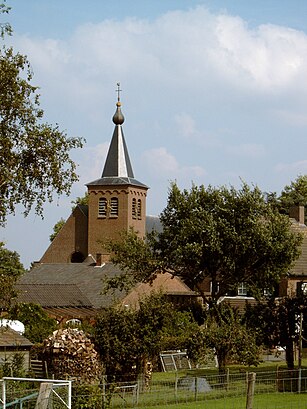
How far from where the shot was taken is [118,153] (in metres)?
95.3

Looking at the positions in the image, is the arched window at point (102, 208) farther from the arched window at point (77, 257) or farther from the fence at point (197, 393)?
the fence at point (197, 393)

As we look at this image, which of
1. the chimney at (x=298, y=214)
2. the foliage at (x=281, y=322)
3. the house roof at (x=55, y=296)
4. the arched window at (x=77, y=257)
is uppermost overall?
the chimney at (x=298, y=214)

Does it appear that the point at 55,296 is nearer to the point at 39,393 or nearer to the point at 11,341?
the point at 11,341

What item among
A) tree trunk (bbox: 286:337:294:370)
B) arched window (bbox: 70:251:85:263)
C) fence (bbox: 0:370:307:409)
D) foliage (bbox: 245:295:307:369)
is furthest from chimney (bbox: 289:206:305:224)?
fence (bbox: 0:370:307:409)

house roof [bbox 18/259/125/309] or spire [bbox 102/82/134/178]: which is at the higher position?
spire [bbox 102/82/134/178]

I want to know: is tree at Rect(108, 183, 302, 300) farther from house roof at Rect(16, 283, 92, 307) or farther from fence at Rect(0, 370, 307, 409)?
fence at Rect(0, 370, 307, 409)

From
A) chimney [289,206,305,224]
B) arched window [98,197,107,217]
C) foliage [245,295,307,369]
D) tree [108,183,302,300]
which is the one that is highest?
arched window [98,197,107,217]

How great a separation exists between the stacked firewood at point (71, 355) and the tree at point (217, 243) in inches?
865

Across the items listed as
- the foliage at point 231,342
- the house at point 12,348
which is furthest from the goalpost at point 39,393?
the foliage at point 231,342

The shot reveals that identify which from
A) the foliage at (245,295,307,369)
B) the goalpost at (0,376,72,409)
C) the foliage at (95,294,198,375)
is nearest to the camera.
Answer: the goalpost at (0,376,72,409)

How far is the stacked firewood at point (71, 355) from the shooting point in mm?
30922

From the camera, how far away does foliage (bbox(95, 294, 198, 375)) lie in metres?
32.1

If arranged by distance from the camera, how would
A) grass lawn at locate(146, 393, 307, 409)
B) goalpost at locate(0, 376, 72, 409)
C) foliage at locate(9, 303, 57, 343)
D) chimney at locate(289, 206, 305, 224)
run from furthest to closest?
chimney at locate(289, 206, 305, 224), foliage at locate(9, 303, 57, 343), grass lawn at locate(146, 393, 307, 409), goalpost at locate(0, 376, 72, 409)

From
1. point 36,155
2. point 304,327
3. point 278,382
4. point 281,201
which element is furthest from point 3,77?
point 281,201
